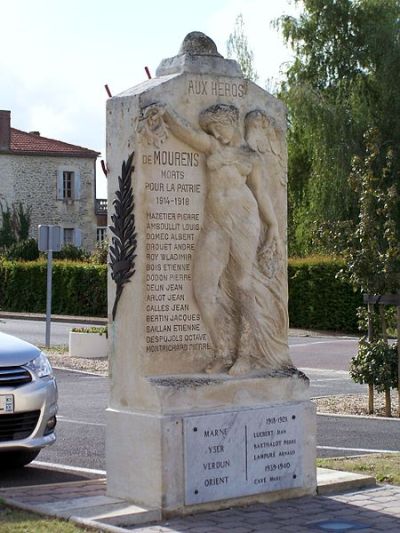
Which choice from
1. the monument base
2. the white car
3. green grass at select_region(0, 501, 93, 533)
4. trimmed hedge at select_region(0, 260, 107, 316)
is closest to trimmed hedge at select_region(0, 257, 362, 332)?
trimmed hedge at select_region(0, 260, 107, 316)

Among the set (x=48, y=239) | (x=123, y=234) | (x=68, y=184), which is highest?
(x=68, y=184)

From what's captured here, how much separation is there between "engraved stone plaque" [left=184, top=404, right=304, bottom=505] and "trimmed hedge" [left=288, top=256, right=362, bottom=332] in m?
24.0

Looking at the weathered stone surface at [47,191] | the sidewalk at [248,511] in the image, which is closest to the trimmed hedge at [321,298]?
the sidewalk at [248,511]

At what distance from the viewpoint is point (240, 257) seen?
26.7 ft

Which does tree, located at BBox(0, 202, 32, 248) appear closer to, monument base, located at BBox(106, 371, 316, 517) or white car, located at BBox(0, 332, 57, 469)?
white car, located at BBox(0, 332, 57, 469)

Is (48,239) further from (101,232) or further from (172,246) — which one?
(101,232)

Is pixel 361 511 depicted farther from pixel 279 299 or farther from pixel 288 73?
pixel 288 73

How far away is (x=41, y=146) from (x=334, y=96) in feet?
84.9

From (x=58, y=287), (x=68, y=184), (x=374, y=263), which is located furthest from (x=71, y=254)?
(x=374, y=263)

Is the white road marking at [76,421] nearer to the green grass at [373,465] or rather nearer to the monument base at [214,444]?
the green grass at [373,465]

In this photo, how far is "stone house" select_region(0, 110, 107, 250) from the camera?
57750 mm

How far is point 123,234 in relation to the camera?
25.5 ft

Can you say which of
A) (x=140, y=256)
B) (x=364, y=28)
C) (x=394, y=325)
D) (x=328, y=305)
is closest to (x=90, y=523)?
(x=140, y=256)

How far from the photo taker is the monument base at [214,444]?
24.7 feet
